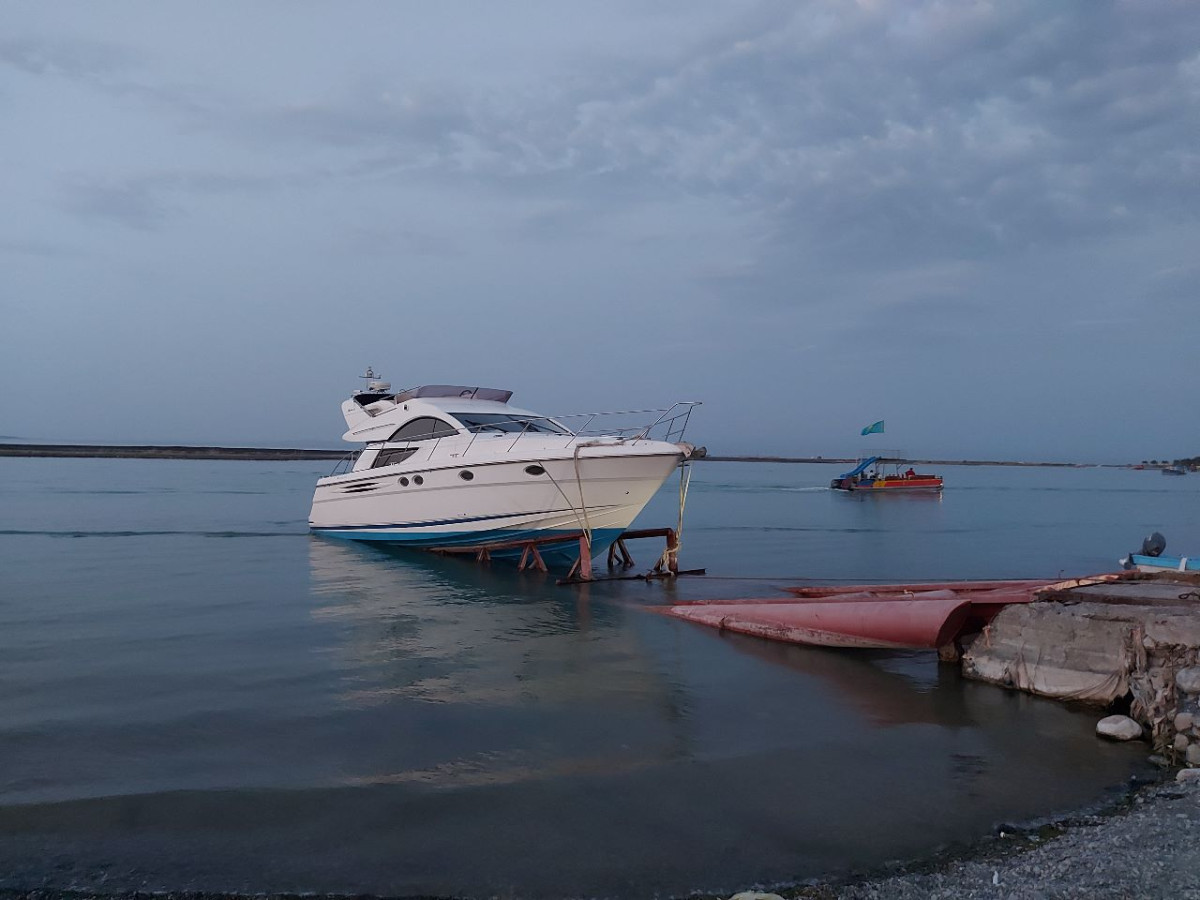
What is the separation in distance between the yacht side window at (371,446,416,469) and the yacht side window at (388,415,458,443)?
0.28m

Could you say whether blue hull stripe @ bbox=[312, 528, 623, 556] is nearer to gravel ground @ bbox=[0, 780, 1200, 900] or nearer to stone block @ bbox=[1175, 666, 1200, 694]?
stone block @ bbox=[1175, 666, 1200, 694]

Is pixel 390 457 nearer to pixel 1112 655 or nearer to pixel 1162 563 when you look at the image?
pixel 1112 655

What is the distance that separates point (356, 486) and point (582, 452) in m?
7.44

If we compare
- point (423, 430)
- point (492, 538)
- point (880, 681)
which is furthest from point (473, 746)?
point (423, 430)

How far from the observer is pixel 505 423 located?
1727 cm

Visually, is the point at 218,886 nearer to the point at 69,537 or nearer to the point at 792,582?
the point at 792,582

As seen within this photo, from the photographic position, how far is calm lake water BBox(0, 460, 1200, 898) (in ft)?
15.7

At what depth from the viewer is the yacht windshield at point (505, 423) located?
17.0 meters

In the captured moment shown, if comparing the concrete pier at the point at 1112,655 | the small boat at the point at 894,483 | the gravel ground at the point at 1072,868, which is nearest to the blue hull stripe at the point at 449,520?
the concrete pier at the point at 1112,655

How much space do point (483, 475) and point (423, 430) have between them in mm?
2600

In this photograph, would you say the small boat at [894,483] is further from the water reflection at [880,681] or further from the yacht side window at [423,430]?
the water reflection at [880,681]

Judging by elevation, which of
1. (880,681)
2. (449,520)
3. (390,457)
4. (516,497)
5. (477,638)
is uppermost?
(390,457)

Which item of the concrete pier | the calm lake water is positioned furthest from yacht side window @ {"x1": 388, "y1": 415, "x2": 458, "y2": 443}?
the concrete pier

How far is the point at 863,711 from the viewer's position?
7742 mm
